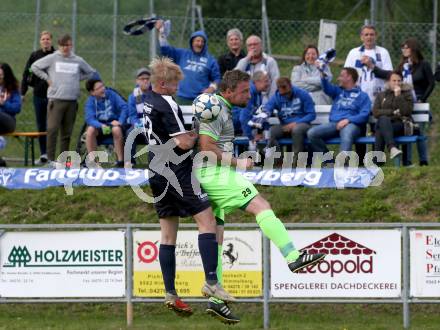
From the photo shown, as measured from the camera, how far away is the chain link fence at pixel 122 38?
770 inches

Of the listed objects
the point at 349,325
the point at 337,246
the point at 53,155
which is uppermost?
the point at 53,155

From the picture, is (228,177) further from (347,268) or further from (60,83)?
(60,83)

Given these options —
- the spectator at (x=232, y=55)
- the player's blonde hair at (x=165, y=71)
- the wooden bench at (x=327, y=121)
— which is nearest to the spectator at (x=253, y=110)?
the wooden bench at (x=327, y=121)

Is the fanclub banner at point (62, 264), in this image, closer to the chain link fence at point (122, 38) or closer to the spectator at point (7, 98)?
the spectator at point (7, 98)

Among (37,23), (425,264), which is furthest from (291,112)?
(37,23)

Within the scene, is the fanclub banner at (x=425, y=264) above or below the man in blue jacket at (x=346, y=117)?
below

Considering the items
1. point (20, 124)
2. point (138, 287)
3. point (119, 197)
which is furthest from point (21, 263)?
point (20, 124)

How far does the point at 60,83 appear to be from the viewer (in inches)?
647

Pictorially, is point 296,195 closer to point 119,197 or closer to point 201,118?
point 119,197

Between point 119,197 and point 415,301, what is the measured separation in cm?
461

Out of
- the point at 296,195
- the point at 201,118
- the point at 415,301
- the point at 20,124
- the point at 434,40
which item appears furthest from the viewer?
the point at 20,124

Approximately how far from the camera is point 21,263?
12.7 metres

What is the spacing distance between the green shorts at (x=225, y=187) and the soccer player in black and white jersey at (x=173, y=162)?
0.12 m

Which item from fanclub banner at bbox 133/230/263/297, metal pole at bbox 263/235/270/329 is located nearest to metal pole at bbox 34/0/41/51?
fanclub banner at bbox 133/230/263/297
